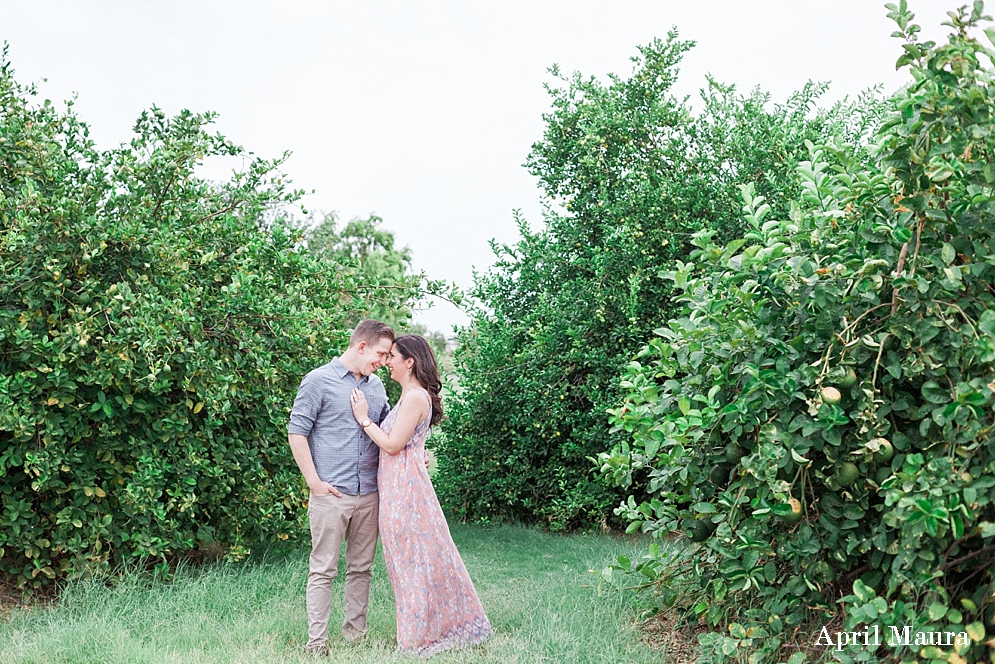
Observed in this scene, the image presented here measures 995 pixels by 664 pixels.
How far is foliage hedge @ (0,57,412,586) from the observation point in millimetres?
6121

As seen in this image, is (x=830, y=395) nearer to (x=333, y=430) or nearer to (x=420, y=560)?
(x=420, y=560)

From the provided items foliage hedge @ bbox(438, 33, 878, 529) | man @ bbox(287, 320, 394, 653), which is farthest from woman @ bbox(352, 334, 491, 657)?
foliage hedge @ bbox(438, 33, 878, 529)

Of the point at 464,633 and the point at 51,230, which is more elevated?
the point at 51,230

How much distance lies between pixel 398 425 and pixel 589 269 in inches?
180

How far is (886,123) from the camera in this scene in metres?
4.12

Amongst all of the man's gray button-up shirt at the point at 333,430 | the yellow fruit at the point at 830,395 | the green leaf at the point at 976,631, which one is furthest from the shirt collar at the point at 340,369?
the green leaf at the point at 976,631

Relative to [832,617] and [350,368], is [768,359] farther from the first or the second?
[350,368]

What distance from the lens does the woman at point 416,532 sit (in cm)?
518

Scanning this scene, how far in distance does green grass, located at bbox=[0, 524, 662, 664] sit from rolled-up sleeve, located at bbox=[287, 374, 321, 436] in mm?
1267

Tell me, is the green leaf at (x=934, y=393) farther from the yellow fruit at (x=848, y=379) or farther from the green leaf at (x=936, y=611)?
the green leaf at (x=936, y=611)

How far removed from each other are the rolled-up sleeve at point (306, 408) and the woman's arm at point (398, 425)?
224 millimetres

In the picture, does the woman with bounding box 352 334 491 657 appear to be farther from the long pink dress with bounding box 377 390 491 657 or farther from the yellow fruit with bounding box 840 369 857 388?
the yellow fruit with bounding box 840 369 857 388

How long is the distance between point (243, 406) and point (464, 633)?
291 centimetres

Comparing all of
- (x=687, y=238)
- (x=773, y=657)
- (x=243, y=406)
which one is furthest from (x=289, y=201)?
(x=773, y=657)
